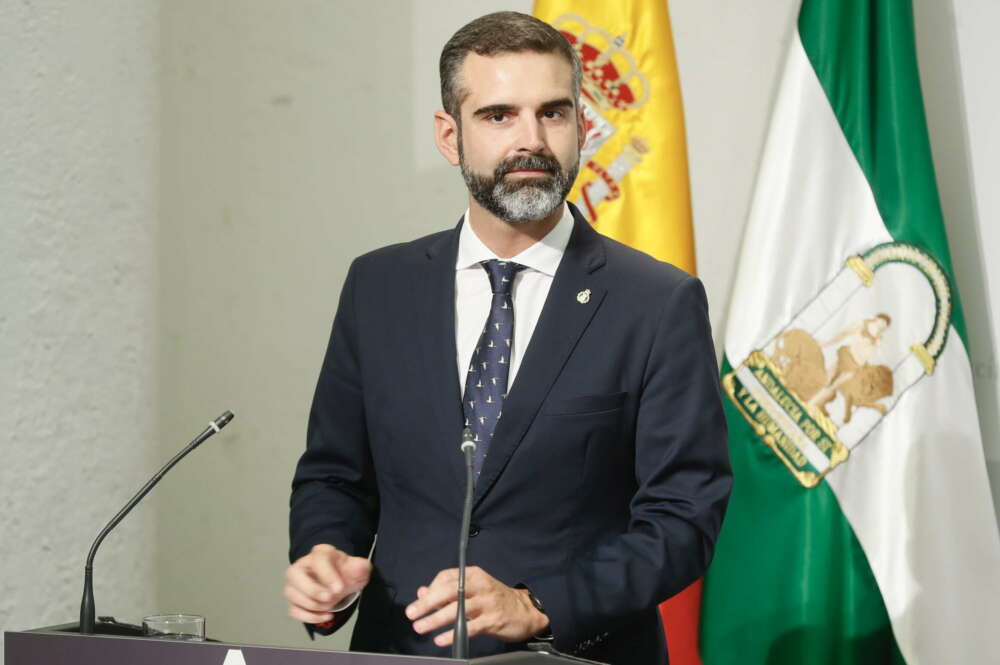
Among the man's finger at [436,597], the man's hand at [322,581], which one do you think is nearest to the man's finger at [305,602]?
the man's hand at [322,581]

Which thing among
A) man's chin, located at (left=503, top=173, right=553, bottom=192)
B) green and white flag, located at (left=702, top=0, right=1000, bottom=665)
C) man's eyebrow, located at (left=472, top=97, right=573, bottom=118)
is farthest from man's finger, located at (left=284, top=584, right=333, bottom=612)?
green and white flag, located at (left=702, top=0, right=1000, bottom=665)

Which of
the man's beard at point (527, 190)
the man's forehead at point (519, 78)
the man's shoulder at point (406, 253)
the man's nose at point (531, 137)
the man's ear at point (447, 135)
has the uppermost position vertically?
the man's forehead at point (519, 78)

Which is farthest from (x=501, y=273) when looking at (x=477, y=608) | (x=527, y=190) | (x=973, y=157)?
(x=973, y=157)

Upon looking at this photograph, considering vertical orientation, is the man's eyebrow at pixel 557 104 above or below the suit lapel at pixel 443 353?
above

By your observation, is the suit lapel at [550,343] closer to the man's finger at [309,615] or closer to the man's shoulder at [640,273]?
the man's shoulder at [640,273]

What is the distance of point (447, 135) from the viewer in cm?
192

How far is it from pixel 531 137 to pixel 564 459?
50 cm

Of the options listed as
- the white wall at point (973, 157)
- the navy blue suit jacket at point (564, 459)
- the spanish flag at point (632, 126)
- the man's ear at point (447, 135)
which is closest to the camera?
the navy blue suit jacket at point (564, 459)

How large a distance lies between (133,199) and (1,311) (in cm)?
48

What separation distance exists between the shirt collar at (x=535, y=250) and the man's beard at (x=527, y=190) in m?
0.08

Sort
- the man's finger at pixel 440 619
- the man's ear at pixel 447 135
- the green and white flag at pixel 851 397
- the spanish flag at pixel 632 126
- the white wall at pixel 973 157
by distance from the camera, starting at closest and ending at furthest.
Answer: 1. the man's finger at pixel 440 619
2. the man's ear at pixel 447 135
3. the green and white flag at pixel 851 397
4. the white wall at pixel 973 157
5. the spanish flag at pixel 632 126

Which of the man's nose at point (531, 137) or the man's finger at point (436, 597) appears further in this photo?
the man's nose at point (531, 137)

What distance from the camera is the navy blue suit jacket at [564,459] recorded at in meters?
1.66

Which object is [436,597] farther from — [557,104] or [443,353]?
[557,104]
